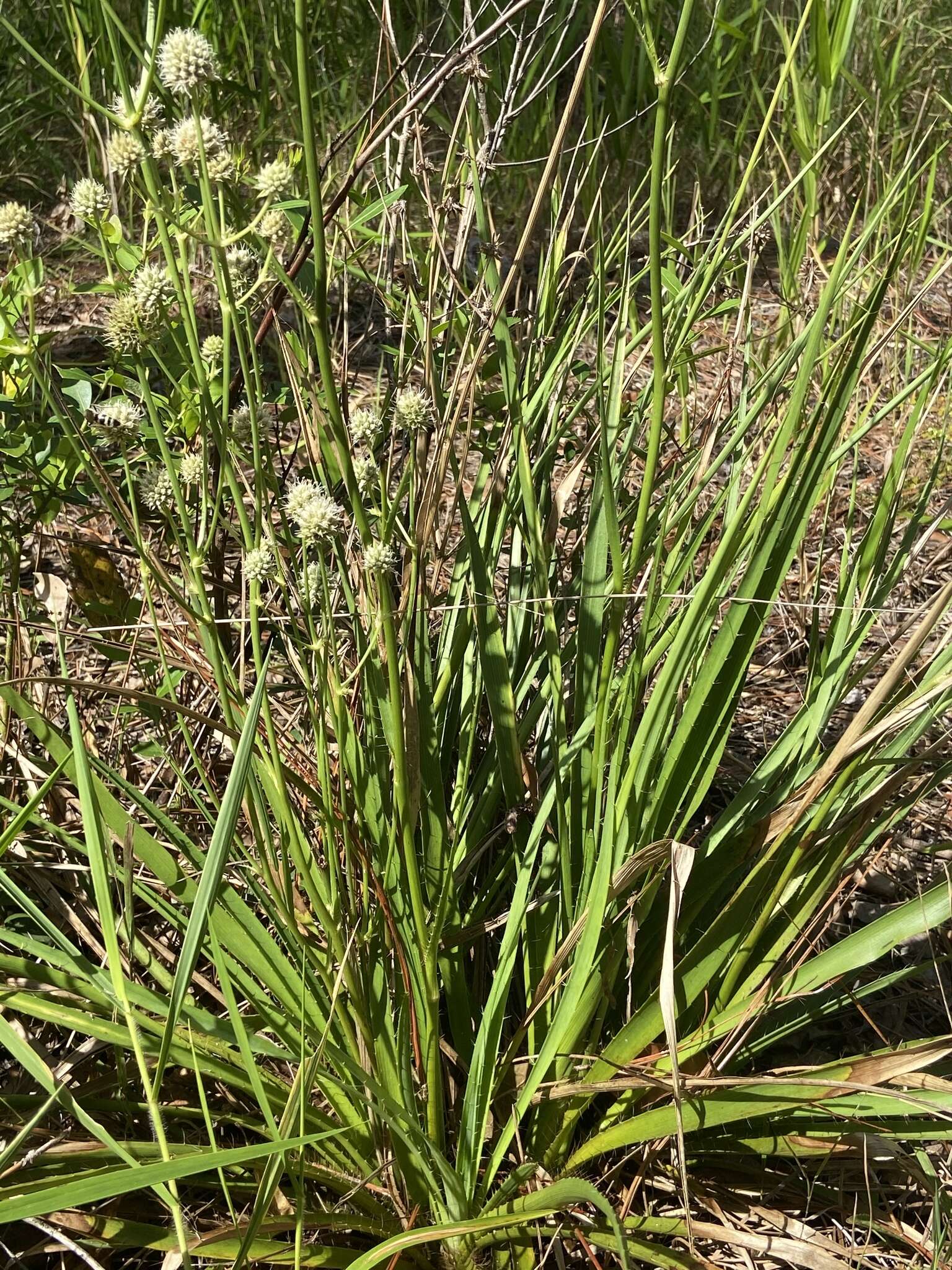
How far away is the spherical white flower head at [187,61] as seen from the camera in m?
0.76

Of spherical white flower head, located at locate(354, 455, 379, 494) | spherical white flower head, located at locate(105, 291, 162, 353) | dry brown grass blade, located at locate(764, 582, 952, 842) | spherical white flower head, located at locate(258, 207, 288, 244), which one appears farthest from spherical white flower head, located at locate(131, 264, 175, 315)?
dry brown grass blade, located at locate(764, 582, 952, 842)

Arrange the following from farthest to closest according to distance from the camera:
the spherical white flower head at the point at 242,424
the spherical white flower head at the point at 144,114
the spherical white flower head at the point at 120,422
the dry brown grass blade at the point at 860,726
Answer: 1. the spherical white flower head at the point at 242,424
2. the spherical white flower head at the point at 120,422
3. the dry brown grass blade at the point at 860,726
4. the spherical white flower head at the point at 144,114

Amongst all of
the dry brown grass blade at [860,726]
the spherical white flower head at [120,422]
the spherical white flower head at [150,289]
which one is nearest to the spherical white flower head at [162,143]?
the spherical white flower head at [150,289]

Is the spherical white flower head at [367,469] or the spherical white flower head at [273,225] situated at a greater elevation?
the spherical white flower head at [273,225]

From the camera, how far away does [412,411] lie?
91cm

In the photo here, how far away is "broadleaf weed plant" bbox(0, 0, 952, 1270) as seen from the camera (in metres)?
0.89

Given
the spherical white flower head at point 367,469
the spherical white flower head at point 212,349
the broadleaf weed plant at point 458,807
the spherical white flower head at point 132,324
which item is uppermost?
the spherical white flower head at point 132,324

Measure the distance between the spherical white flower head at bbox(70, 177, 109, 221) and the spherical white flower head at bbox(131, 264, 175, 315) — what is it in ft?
0.20

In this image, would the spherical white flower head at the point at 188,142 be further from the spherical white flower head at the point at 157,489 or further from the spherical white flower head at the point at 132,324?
the spherical white flower head at the point at 157,489

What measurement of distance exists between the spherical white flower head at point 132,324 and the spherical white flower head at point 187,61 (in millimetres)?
163

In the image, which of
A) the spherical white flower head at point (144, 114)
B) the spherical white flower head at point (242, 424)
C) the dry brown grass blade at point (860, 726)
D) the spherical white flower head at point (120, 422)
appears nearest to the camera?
the spherical white flower head at point (144, 114)

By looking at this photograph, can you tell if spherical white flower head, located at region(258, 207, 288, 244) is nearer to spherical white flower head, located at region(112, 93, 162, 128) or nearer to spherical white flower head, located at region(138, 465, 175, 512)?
spherical white flower head, located at region(112, 93, 162, 128)

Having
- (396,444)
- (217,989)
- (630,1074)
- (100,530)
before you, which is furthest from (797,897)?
(100,530)

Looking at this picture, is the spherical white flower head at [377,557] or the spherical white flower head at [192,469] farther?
the spherical white flower head at [192,469]
